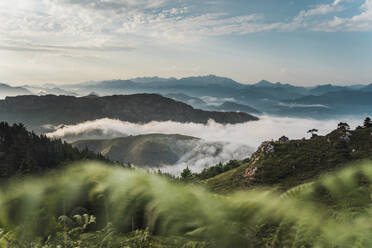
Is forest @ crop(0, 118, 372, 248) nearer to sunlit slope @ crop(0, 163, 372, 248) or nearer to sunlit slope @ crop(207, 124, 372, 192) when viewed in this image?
sunlit slope @ crop(0, 163, 372, 248)

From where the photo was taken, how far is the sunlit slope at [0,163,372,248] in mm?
4879

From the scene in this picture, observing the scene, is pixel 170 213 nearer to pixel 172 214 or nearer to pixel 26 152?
pixel 172 214

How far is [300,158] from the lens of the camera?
330 ft

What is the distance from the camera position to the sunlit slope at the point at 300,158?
89.9 meters

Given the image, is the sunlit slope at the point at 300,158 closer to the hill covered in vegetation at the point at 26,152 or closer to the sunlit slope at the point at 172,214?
the hill covered in vegetation at the point at 26,152

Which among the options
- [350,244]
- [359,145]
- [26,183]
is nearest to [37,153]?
[26,183]

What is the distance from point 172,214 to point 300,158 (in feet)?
343

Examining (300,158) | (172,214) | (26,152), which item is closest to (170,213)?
(172,214)

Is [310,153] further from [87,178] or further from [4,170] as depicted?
[87,178]

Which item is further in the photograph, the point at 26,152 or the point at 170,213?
the point at 26,152

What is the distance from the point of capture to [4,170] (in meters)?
69.6

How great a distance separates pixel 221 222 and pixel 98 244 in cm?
237

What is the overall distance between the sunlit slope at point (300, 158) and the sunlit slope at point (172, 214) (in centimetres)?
8165

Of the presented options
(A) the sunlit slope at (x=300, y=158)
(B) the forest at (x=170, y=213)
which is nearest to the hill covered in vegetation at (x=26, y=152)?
(A) the sunlit slope at (x=300, y=158)
